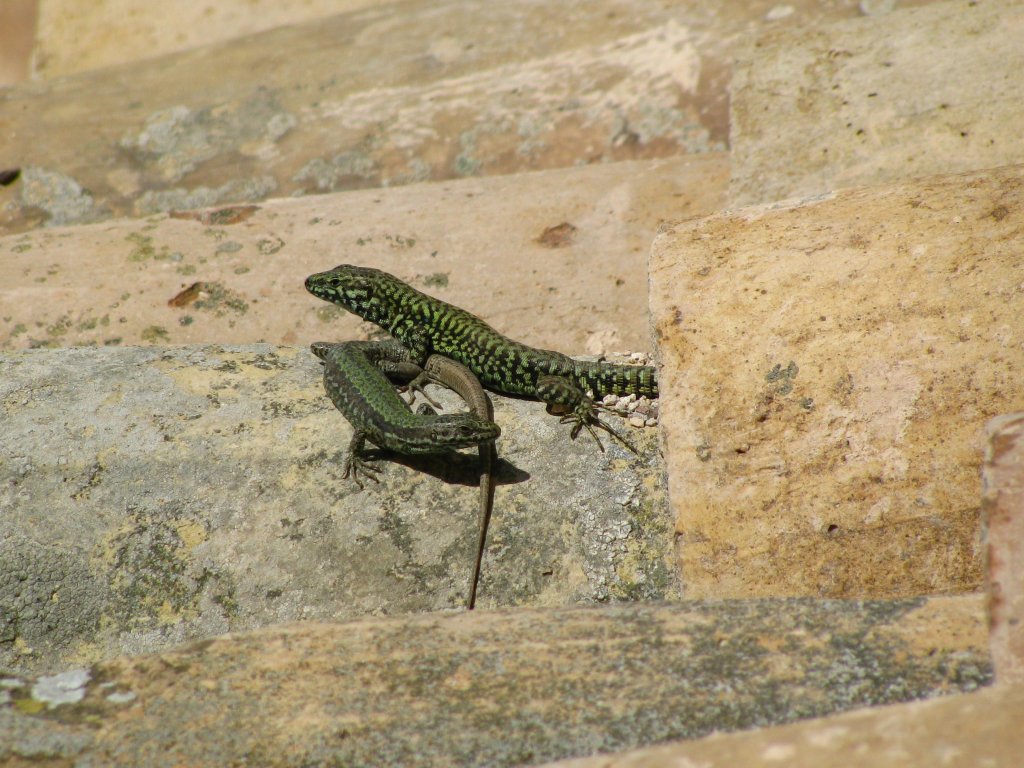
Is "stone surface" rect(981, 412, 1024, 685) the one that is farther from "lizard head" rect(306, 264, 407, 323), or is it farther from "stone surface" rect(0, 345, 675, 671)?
"lizard head" rect(306, 264, 407, 323)

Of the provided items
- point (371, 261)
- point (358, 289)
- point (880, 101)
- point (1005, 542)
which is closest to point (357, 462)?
point (358, 289)

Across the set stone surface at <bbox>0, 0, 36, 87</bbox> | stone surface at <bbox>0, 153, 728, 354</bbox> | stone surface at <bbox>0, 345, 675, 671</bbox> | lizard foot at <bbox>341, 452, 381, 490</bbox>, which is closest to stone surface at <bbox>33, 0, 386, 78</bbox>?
stone surface at <bbox>0, 0, 36, 87</bbox>

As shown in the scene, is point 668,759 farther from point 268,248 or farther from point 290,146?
point 290,146

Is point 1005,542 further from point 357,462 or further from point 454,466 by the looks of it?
point 357,462

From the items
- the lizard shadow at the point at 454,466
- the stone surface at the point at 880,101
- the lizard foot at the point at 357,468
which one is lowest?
the lizard shadow at the point at 454,466

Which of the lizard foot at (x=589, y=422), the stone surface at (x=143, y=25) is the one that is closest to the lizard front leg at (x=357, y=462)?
the lizard foot at (x=589, y=422)

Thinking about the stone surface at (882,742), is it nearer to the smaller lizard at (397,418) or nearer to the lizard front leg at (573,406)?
the smaller lizard at (397,418)
